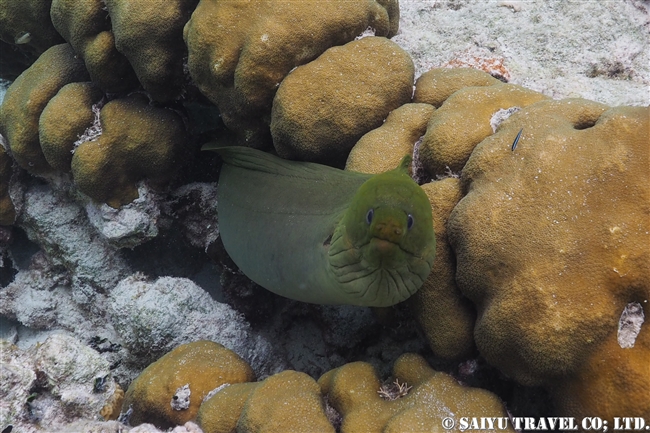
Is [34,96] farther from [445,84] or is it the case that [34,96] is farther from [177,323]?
[445,84]

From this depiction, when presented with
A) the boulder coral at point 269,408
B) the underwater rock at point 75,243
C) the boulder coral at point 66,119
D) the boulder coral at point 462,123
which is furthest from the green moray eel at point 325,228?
the underwater rock at point 75,243

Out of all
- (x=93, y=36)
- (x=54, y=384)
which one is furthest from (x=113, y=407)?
(x=93, y=36)

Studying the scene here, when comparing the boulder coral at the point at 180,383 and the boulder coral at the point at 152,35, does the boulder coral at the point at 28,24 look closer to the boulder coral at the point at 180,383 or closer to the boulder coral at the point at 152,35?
the boulder coral at the point at 152,35

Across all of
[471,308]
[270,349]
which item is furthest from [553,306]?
[270,349]

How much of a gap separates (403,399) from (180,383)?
51.9 inches

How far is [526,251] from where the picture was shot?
6.52ft

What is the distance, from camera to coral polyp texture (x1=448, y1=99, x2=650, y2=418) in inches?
72.9

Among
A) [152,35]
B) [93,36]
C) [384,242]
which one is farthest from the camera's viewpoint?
[93,36]

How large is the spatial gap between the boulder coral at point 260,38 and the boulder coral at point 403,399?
1871mm

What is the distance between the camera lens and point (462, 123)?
2.48 meters

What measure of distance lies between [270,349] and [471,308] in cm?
176

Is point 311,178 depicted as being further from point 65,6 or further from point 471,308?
point 65,6

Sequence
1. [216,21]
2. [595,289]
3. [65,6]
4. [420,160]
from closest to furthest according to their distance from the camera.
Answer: [595,289] → [420,160] → [216,21] → [65,6]

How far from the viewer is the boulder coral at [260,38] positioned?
9.24 feet
